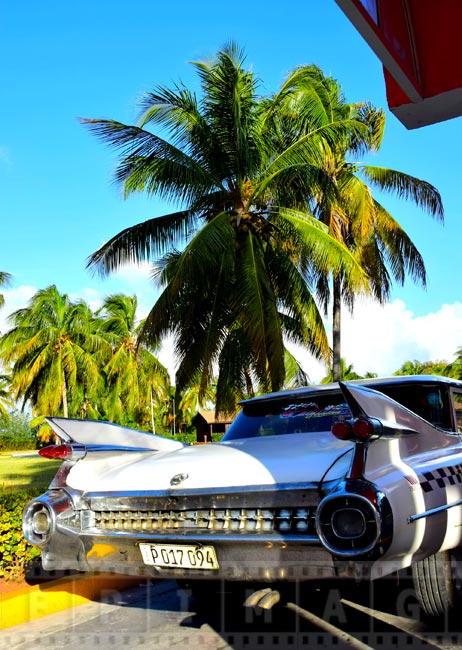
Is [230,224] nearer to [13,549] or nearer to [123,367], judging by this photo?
[13,549]

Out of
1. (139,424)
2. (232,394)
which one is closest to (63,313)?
(139,424)

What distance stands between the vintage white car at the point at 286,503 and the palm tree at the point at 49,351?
36.1 meters

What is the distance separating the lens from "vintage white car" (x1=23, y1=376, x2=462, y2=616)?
286 cm

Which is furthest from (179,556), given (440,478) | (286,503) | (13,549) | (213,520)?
(13,549)

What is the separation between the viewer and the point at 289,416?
14.9 feet

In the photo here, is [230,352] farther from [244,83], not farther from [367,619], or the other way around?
[367,619]

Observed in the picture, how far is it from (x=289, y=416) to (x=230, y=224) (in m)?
9.59

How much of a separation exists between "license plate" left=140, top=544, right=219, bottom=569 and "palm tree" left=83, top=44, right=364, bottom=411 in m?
9.62

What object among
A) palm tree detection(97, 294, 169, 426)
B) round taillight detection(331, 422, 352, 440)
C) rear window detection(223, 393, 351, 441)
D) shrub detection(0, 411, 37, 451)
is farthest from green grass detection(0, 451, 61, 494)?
shrub detection(0, 411, 37, 451)

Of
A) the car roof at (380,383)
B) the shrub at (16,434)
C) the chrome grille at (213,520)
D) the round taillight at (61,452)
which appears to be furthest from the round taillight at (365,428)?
the shrub at (16,434)

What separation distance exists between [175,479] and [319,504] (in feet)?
3.05

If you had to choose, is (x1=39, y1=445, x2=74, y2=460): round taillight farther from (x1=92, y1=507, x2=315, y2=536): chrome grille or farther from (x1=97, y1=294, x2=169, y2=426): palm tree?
(x1=97, y1=294, x2=169, y2=426): palm tree

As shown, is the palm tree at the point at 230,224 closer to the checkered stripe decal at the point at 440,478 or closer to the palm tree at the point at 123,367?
the checkered stripe decal at the point at 440,478

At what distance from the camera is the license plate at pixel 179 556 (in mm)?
3178
